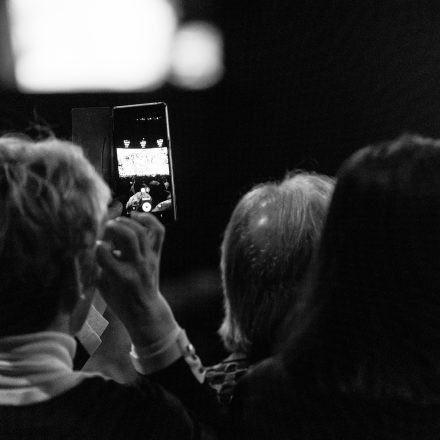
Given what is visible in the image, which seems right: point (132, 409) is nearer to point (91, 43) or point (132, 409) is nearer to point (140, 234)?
point (140, 234)

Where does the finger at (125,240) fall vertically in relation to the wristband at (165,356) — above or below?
above

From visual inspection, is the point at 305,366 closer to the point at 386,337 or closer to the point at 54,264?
the point at 386,337

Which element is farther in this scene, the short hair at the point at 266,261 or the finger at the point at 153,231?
the short hair at the point at 266,261

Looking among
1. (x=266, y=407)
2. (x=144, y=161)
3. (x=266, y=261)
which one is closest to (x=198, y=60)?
(x=144, y=161)

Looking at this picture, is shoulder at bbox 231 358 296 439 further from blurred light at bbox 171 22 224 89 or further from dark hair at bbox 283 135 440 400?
blurred light at bbox 171 22 224 89

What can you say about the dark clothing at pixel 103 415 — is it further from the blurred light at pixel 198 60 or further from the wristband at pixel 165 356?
the blurred light at pixel 198 60

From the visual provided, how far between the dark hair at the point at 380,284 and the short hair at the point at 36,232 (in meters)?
0.30

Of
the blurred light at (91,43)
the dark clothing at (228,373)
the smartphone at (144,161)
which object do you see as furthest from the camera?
the blurred light at (91,43)

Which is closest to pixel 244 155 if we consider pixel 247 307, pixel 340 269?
pixel 247 307

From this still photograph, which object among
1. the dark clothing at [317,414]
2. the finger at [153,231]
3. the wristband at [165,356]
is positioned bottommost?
the dark clothing at [317,414]

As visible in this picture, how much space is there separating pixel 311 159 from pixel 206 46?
416mm

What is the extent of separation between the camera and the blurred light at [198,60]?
1264 mm

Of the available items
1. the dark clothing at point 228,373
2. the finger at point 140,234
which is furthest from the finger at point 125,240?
the dark clothing at point 228,373

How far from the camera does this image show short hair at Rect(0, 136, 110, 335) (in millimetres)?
538
